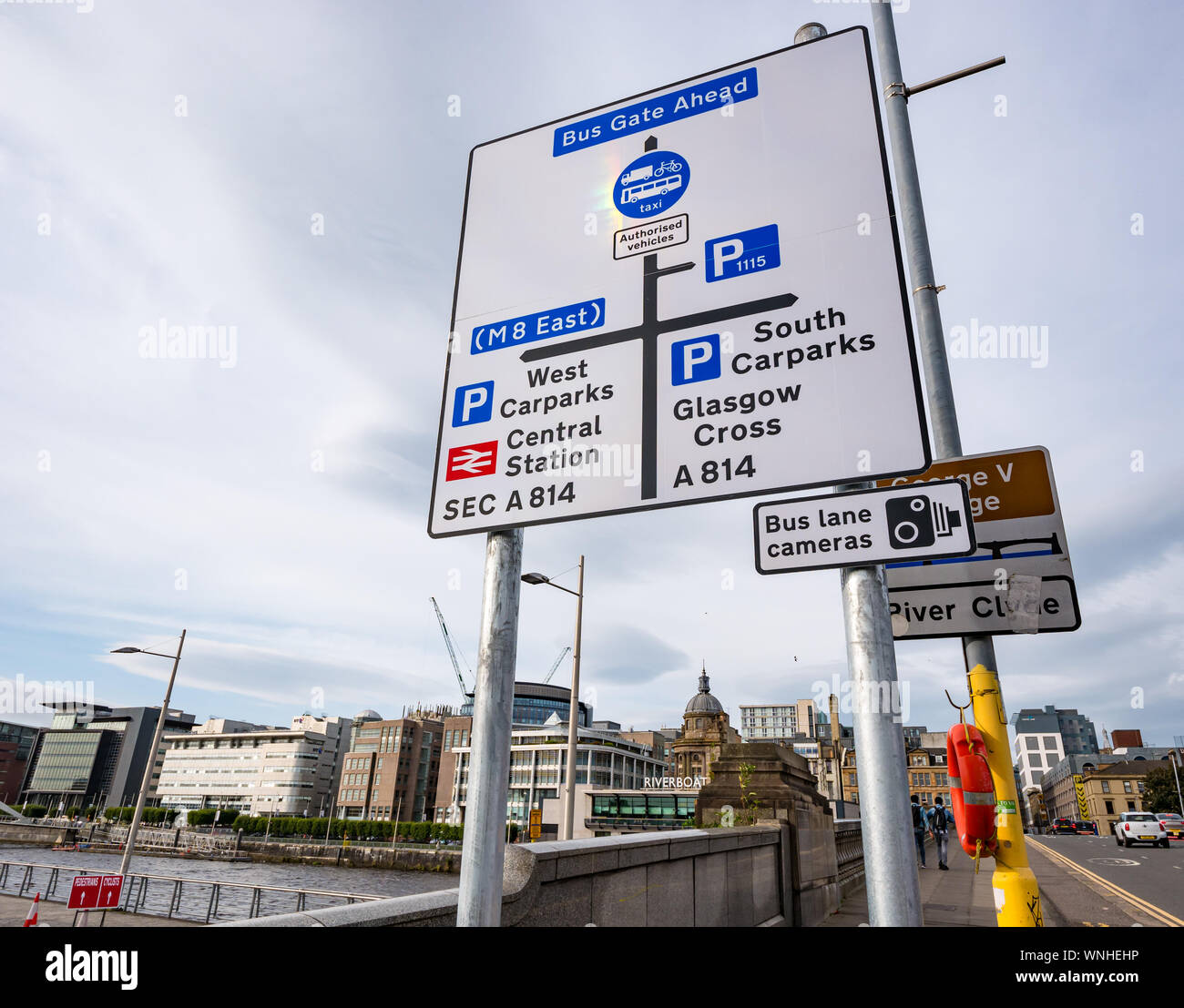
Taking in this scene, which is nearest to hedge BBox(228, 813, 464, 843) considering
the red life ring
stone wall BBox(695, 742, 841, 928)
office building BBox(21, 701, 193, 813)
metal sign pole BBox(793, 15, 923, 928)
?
office building BBox(21, 701, 193, 813)

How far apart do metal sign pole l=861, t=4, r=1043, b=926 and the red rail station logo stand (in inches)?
140

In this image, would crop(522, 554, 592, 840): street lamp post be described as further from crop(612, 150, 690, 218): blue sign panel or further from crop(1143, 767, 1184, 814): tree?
crop(1143, 767, 1184, 814): tree

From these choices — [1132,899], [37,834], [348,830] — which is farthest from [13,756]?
[1132,899]

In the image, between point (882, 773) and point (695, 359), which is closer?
point (882, 773)

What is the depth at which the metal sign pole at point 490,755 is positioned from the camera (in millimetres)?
2373

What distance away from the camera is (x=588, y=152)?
3.48m

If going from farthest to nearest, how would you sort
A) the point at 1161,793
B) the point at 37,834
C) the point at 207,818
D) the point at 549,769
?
the point at 207,818 → the point at 549,769 → the point at 37,834 → the point at 1161,793

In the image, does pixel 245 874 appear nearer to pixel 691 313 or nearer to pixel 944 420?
pixel 944 420

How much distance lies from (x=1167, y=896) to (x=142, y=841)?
437ft

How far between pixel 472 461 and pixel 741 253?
1415mm

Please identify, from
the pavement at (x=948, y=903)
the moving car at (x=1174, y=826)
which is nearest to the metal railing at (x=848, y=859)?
the pavement at (x=948, y=903)

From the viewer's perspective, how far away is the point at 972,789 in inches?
163
